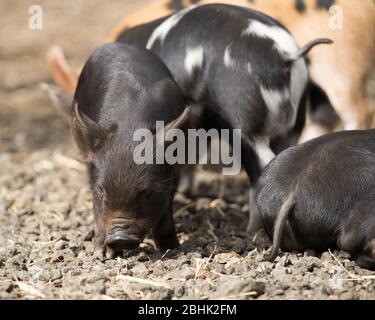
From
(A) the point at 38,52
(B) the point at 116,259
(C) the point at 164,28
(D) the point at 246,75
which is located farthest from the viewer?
(A) the point at 38,52

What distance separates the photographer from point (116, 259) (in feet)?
11.9

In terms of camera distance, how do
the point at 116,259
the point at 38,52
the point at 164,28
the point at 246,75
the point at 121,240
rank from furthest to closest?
the point at 38,52
the point at 164,28
the point at 246,75
the point at 116,259
the point at 121,240

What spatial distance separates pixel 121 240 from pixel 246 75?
1.06 meters

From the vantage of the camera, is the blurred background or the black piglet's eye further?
the blurred background

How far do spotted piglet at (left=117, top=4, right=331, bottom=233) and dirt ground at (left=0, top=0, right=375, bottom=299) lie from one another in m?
0.51

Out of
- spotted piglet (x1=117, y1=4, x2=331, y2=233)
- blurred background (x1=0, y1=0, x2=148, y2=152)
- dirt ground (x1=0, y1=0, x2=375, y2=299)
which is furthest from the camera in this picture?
blurred background (x1=0, y1=0, x2=148, y2=152)

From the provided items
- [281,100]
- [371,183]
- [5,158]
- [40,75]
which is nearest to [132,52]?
[281,100]

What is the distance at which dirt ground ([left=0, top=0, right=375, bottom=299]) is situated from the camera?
3.14m

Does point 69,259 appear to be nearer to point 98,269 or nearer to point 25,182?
point 98,269

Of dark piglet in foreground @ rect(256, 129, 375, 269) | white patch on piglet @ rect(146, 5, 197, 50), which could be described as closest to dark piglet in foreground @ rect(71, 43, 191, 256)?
white patch on piglet @ rect(146, 5, 197, 50)

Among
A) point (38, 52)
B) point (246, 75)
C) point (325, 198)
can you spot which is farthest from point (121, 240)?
point (38, 52)

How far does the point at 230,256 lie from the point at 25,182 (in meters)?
2.04

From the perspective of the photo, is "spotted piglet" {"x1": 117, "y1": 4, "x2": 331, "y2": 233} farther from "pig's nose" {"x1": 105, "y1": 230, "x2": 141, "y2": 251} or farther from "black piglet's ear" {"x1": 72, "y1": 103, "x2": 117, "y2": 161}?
"pig's nose" {"x1": 105, "y1": 230, "x2": 141, "y2": 251}

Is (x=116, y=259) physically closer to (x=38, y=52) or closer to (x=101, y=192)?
(x=101, y=192)
